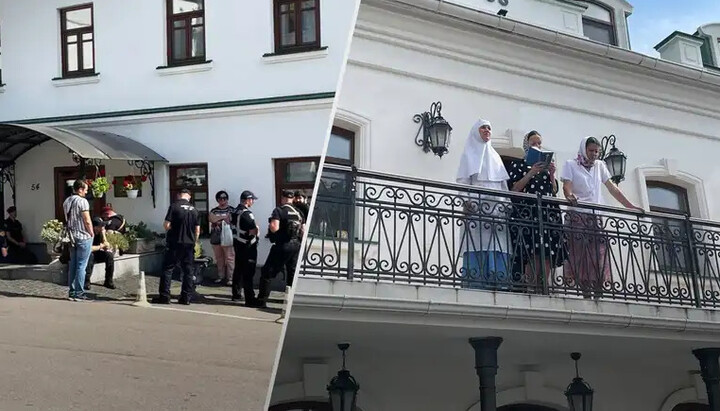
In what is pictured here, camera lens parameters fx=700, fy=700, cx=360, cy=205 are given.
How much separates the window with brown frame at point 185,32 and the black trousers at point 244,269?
0.20 meters

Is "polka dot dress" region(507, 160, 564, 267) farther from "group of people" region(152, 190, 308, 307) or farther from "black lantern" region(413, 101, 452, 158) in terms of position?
"group of people" region(152, 190, 308, 307)

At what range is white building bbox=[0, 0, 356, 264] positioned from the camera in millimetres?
713

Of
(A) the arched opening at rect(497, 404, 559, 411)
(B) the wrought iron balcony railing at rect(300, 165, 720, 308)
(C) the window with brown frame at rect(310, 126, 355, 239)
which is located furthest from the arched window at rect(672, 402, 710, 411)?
(C) the window with brown frame at rect(310, 126, 355, 239)

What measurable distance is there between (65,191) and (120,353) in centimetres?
17

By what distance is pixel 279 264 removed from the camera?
73 centimetres

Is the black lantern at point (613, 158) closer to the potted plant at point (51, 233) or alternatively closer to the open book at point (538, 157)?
the open book at point (538, 157)

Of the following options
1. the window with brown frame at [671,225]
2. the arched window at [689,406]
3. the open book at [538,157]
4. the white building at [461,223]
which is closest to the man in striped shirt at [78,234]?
the white building at [461,223]

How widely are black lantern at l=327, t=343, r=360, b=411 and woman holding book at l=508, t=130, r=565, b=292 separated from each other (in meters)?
0.36

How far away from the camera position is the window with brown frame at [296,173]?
726 millimetres

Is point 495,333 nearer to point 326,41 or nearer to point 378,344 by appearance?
point 378,344

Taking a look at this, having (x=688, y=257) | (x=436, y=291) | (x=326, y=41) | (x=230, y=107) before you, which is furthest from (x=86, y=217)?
(x=688, y=257)

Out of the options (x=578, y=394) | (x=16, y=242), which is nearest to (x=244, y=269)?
(x=16, y=242)

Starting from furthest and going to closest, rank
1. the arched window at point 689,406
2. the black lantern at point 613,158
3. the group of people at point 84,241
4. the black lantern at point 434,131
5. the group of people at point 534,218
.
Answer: the arched window at point 689,406
the black lantern at point 613,158
the group of people at point 534,218
the black lantern at point 434,131
the group of people at point 84,241

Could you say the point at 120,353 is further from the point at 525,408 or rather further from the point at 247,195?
the point at 525,408
